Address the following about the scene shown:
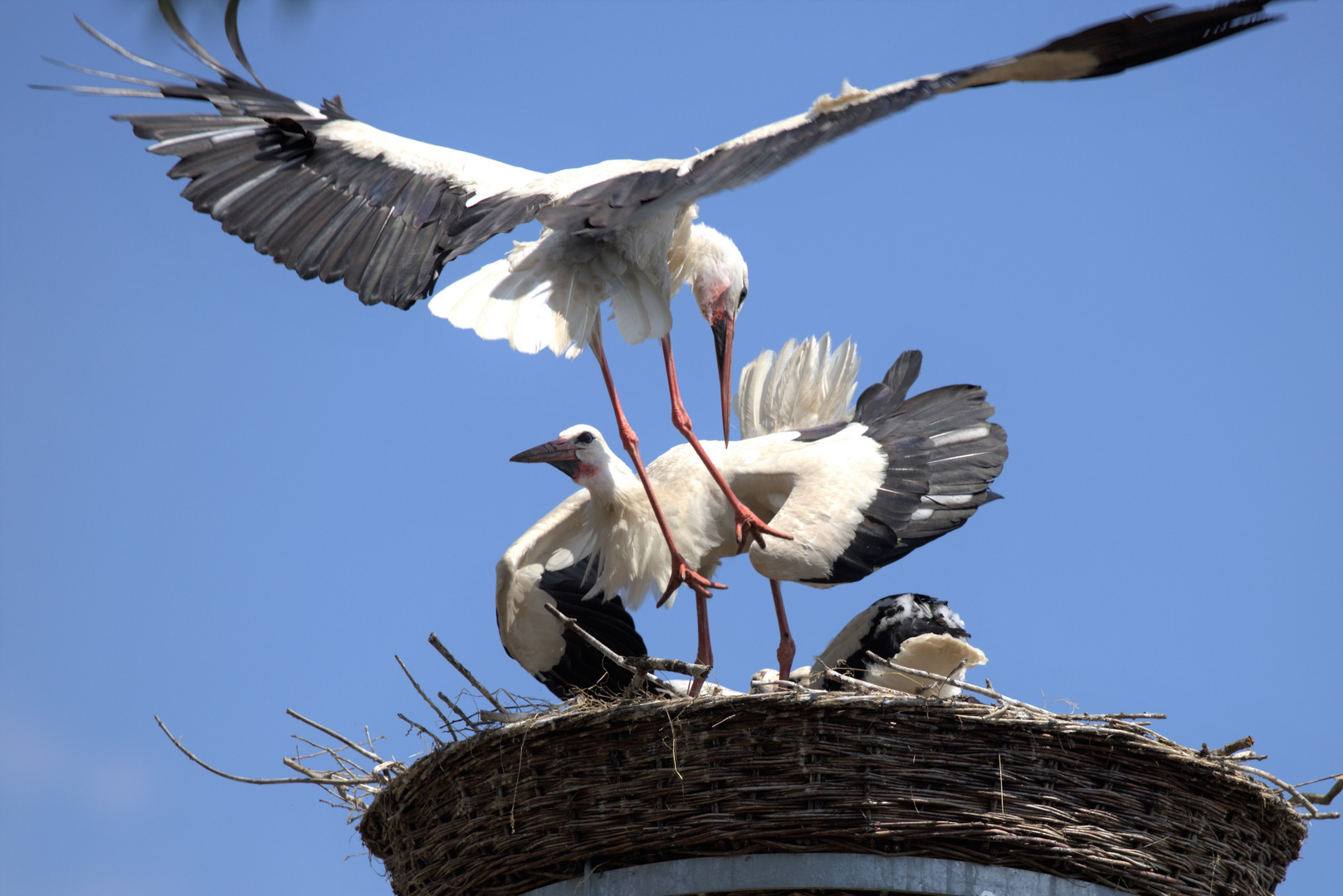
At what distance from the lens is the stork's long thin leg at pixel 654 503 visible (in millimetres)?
5812

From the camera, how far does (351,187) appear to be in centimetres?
589

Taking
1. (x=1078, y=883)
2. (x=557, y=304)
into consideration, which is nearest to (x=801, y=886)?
(x=1078, y=883)

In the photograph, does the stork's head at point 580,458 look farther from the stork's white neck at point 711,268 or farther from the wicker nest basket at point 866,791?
the wicker nest basket at point 866,791

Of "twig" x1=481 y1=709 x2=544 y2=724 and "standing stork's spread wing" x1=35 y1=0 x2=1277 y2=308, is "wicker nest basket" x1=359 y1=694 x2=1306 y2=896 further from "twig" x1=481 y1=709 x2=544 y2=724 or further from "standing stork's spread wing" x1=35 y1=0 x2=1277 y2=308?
"standing stork's spread wing" x1=35 y1=0 x2=1277 y2=308

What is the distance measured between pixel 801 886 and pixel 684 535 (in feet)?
7.00

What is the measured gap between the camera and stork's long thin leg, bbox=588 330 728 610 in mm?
5812

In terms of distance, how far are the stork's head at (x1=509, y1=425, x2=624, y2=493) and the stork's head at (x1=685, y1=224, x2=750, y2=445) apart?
0.58m

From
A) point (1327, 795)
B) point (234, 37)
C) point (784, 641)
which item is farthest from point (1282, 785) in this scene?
point (234, 37)

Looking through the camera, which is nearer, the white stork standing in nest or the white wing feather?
the white stork standing in nest

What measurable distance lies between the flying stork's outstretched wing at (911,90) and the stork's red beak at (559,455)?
1626 millimetres

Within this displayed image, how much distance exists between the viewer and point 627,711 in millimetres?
4336

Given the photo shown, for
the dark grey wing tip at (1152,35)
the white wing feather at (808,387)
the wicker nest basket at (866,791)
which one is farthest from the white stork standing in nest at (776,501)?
the dark grey wing tip at (1152,35)

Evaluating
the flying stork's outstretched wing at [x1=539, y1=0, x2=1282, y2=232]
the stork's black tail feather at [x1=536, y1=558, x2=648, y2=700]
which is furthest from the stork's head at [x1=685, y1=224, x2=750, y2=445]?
the flying stork's outstretched wing at [x1=539, y1=0, x2=1282, y2=232]

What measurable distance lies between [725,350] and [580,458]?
0.91 metres
